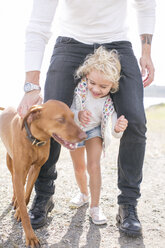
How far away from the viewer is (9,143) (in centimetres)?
320

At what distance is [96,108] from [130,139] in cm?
56

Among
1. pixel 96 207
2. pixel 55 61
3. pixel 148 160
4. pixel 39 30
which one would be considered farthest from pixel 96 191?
pixel 148 160

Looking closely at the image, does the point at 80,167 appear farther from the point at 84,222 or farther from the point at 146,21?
the point at 146,21

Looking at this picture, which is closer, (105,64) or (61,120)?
Result: (61,120)

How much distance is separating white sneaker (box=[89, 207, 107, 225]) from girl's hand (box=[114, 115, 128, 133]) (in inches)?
36.4

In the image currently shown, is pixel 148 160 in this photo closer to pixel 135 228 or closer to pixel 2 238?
pixel 135 228

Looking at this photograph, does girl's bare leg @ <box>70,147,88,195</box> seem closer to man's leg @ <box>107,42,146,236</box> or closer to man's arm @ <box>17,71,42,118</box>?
man's leg @ <box>107,42,146,236</box>

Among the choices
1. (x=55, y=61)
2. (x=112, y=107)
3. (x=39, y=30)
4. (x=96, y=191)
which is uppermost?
(x=39, y=30)

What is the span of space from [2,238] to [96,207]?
1.00 meters

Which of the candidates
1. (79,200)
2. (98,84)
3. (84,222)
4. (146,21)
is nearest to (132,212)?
(84,222)

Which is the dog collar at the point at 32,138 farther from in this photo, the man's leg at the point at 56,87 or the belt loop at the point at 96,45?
the belt loop at the point at 96,45

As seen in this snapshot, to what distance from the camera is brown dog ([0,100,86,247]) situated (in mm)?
2734

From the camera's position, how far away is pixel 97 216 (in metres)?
3.23

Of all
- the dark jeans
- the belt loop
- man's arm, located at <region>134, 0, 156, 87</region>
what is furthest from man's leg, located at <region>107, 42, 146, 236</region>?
man's arm, located at <region>134, 0, 156, 87</region>
